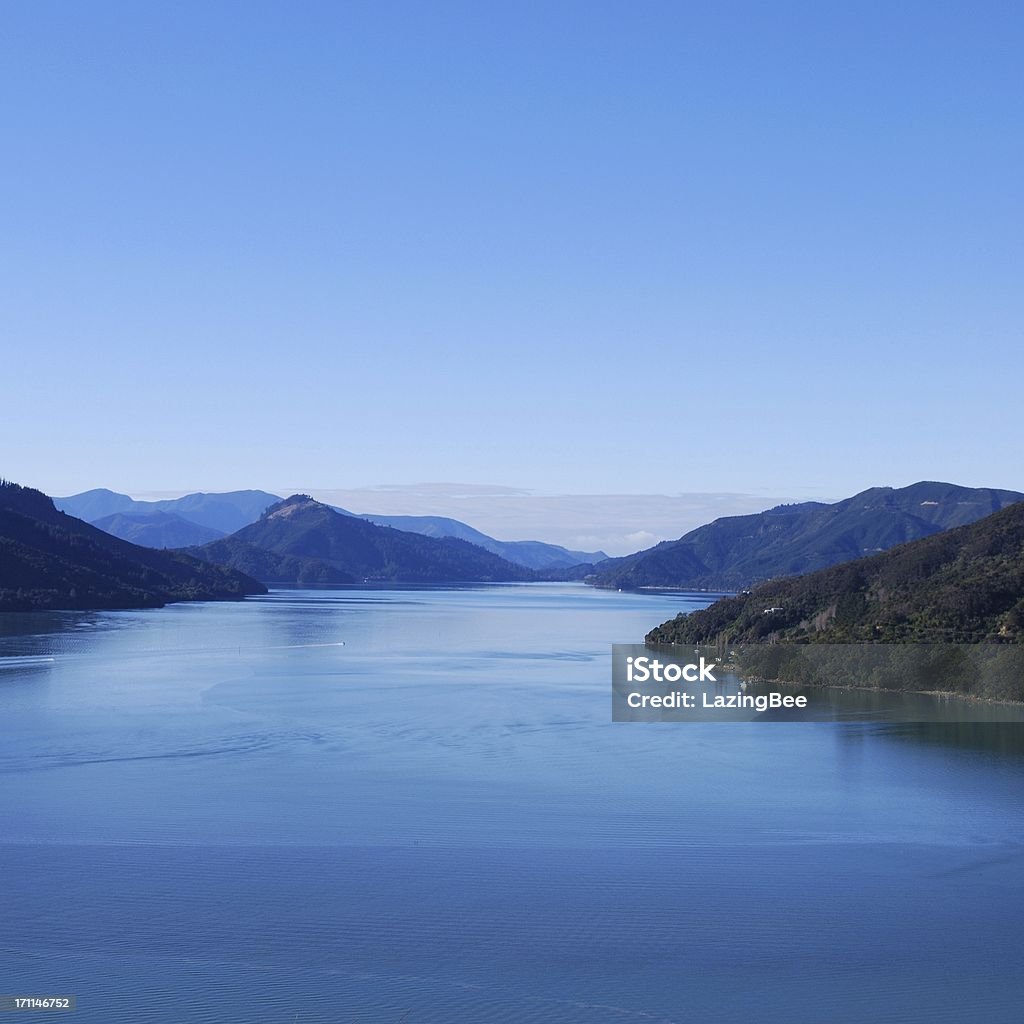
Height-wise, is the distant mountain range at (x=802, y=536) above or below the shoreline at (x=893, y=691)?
above

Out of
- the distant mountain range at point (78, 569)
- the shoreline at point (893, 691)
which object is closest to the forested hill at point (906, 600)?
the shoreline at point (893, 691)

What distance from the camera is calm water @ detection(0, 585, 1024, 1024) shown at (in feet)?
38.8

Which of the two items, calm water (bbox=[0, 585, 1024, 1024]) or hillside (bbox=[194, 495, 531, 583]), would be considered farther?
hillside (bbox=[194, 495, 531, 583])

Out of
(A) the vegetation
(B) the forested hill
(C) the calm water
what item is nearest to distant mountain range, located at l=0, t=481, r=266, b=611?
(B) the forested hill

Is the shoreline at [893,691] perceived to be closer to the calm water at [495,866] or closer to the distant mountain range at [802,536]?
the calm water at [495,866]

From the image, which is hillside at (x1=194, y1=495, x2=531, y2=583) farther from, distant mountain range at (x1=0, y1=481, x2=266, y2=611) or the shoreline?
A: the shoreline

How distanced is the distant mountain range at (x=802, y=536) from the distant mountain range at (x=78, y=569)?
188 ft

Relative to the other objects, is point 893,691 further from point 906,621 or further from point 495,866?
point 495,866

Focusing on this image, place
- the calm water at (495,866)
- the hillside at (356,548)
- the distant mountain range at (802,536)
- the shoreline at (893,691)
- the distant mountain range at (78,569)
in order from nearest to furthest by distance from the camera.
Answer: the calm water at (495,866), the shoreline at (893,691), the distant mountain range at (78,569), the distant mountain range at (802,536), the hillside at (356,548)

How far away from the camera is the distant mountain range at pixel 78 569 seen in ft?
236

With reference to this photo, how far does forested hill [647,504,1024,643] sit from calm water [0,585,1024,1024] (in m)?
7.68

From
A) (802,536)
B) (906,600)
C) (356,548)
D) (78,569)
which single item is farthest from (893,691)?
(356,548)

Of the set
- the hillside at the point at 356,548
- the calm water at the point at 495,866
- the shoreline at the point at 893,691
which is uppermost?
the hillside at the point at 356,548

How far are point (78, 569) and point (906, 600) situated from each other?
56.9m
